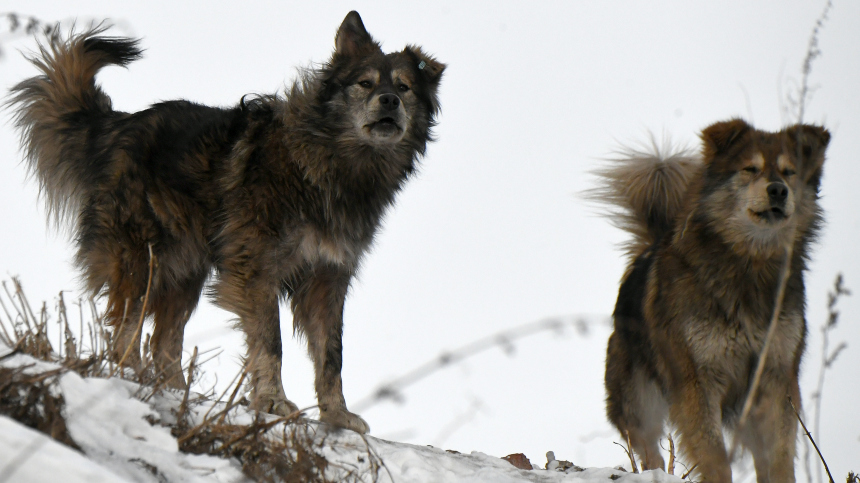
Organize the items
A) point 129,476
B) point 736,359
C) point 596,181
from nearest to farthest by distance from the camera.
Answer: point 129,476, point 736,359, point 596,181

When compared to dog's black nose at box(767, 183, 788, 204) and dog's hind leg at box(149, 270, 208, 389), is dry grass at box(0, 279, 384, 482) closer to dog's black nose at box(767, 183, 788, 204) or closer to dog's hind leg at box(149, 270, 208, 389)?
dog's hind leg at box(149, 270, 208, 389)


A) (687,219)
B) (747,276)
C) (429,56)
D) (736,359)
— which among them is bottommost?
(736,359)

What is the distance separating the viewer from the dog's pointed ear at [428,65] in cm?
551

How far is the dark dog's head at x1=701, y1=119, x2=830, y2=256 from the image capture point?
454cm

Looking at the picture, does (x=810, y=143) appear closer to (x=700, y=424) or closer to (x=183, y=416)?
(x=700, y=424)

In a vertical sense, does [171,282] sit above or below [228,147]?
below

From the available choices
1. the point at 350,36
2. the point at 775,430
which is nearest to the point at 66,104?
the point at 350,36

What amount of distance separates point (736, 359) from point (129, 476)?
11.3 feet

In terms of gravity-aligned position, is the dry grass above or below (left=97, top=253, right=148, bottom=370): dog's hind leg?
below

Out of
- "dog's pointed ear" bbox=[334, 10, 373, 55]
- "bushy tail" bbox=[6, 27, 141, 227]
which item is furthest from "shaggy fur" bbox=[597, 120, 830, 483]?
"bushy tail" bbox=[6, 27, 141, 227]

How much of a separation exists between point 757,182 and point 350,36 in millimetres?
2723

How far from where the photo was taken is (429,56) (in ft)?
18.8

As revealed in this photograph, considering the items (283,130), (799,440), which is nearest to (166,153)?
(283,130)

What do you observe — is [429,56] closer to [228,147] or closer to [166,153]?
[228,147]
